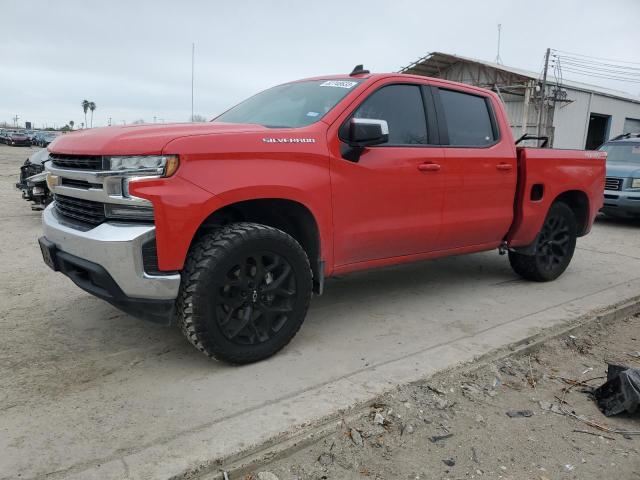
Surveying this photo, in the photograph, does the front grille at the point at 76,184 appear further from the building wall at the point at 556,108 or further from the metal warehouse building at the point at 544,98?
the building wall at the point at 556,108

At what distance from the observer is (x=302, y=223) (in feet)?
11.4

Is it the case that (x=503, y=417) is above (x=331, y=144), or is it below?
below

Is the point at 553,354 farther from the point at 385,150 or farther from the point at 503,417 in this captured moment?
the point at 385,150

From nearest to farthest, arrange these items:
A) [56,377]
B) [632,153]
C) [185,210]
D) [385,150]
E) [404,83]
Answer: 1. [185,210]
2. [56,377]
3. [385,150]
4. [404,83]
5. [632,153]

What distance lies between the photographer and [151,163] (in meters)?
2.76

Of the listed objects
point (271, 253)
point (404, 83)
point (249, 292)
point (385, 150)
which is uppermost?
point (404, 83)

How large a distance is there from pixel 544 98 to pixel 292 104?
2215cm

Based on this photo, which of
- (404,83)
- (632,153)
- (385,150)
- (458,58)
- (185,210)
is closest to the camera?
(185,210)

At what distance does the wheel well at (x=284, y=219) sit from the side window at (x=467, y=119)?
1605mm

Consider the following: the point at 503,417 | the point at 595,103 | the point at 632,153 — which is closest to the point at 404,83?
the point at 503,417

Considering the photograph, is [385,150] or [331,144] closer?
[331,144]

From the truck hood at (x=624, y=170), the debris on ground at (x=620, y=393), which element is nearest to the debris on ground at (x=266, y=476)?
the debris on ground at (x=620, y=393)

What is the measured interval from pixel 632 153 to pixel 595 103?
56.1 ft

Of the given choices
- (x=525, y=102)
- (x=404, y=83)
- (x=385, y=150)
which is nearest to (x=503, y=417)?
(x=385, y=150)
